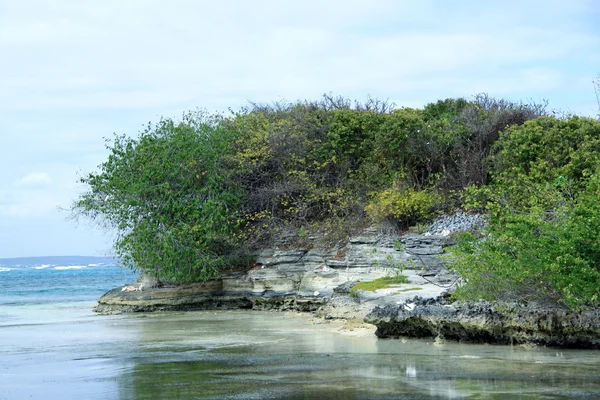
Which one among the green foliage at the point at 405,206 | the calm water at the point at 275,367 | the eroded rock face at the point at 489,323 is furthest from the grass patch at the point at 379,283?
the green foliage at the point at 405,206

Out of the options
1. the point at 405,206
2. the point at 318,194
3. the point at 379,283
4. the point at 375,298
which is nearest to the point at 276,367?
the point at 375,298

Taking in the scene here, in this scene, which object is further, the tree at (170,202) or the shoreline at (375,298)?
the tree at (170,202)

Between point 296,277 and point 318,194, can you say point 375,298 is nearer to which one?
point 296,277

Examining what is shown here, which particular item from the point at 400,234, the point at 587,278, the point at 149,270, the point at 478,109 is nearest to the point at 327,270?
the point at 400,234

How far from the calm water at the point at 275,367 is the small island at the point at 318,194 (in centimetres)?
407

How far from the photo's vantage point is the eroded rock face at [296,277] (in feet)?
75.2

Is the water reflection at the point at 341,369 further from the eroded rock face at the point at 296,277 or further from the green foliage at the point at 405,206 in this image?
the green foliage at the point at 405,206

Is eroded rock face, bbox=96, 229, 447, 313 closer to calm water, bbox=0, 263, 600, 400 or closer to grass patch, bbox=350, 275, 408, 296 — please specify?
grass patch, bbox=350, 275, 408, 296

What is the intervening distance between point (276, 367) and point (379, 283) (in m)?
8.31

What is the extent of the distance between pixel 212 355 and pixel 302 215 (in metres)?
14.6

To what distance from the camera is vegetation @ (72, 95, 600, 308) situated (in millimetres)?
24578

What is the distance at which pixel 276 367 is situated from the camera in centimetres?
1264

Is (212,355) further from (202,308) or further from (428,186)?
(428,186)

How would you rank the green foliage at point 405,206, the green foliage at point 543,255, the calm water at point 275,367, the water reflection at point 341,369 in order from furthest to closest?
the green foliage at point 405,206, the green foliage at point 543,255, the calm water at point 275,367, the water reflection at point 341,369
